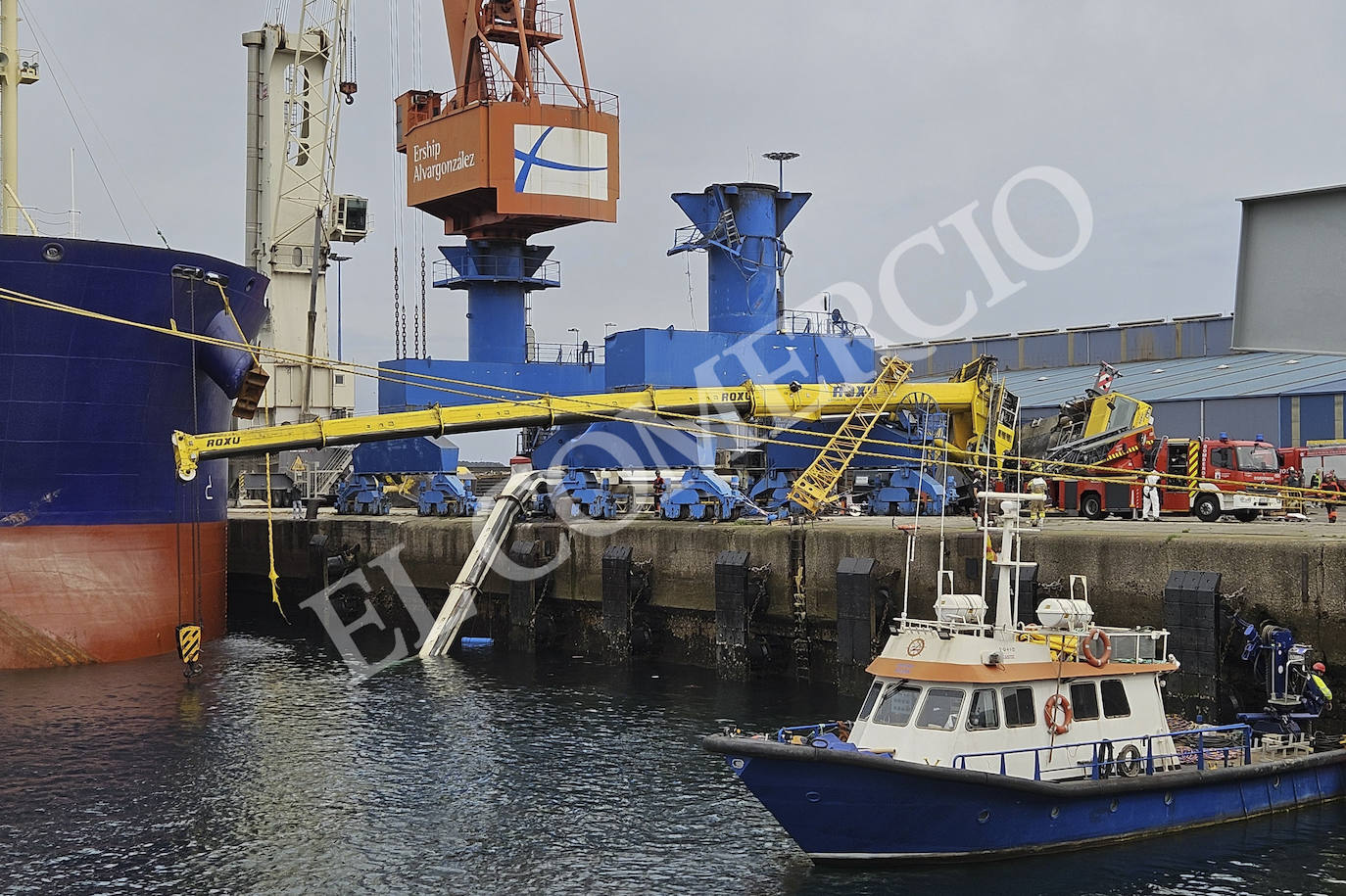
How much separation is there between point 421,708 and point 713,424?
17.5 m

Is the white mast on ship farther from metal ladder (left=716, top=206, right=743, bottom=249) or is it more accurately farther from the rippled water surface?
metal ladder (left=716, top=206, right=743, bottom=249)

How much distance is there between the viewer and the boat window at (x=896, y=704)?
17188 millimetres

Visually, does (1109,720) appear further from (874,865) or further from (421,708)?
(421,708)

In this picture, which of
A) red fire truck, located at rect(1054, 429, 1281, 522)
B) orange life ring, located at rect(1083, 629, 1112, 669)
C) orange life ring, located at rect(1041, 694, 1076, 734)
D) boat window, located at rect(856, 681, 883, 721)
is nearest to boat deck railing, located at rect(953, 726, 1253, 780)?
orange life ring, located at rect(1041, 694, 1076, 734)

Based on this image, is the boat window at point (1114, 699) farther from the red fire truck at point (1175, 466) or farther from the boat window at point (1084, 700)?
the red fire truck at point (1175, 466)

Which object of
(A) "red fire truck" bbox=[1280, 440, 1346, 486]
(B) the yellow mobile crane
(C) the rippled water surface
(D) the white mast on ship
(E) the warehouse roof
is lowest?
(C) the rippled water surface

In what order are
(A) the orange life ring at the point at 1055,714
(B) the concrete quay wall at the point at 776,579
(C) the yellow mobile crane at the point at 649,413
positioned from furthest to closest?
(C) the yellow mobile crane at the point at 649,413, (B) the concrete quay wall at the point at 776,579, (A) the orange life ring at the point at 1055,714

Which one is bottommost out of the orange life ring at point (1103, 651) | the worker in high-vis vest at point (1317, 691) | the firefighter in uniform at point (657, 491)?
the worker in high-vis vest at point (1317, 691)

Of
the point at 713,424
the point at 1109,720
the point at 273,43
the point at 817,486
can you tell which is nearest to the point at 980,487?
the point at 817,486

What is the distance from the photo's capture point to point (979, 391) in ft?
125

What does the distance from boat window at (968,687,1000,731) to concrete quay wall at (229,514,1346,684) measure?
7423 millimetres

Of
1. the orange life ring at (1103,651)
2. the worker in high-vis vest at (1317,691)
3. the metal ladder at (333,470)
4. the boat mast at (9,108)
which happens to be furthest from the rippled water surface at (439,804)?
the metal ladder at (333,470)

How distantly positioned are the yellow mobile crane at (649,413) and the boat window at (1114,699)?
12124 mm

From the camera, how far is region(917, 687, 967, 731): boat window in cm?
1692
